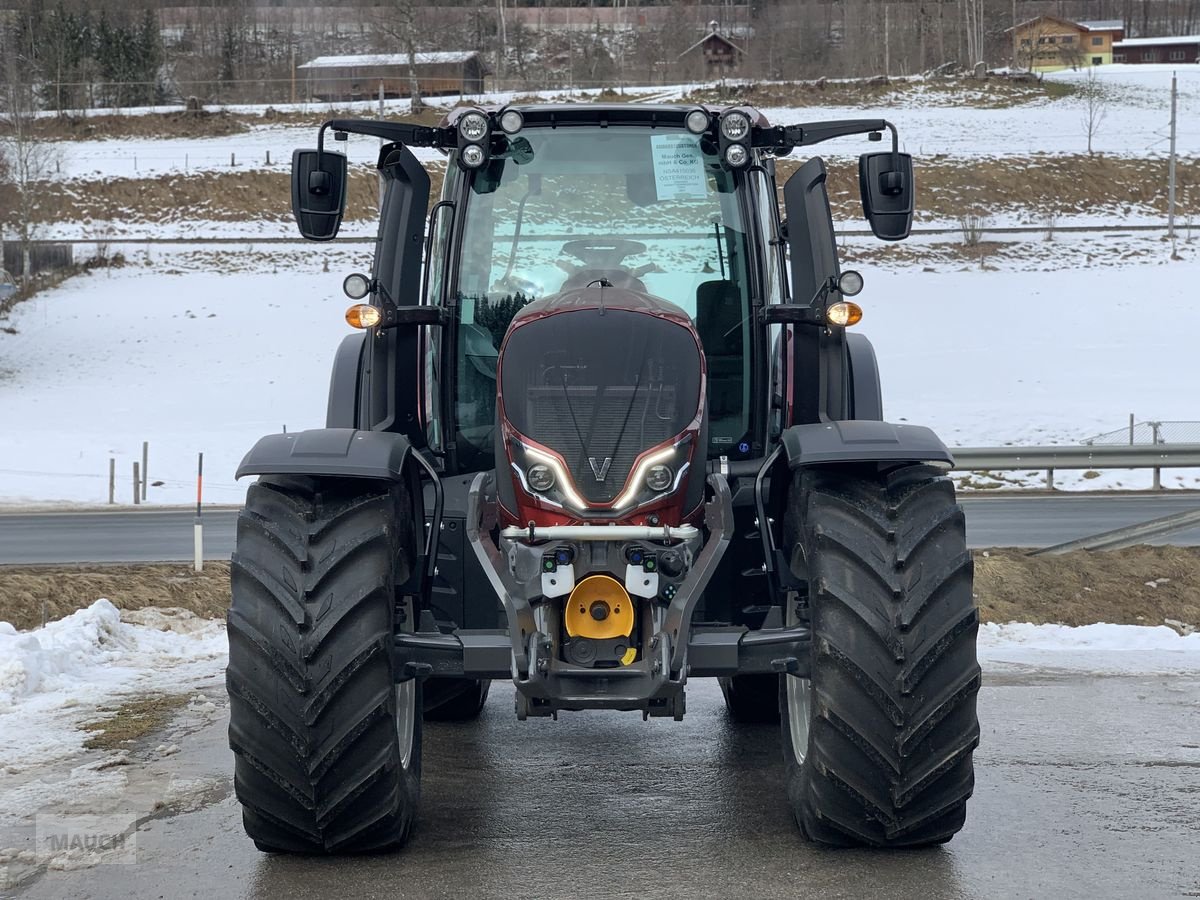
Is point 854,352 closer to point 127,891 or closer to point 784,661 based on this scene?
point 784,661

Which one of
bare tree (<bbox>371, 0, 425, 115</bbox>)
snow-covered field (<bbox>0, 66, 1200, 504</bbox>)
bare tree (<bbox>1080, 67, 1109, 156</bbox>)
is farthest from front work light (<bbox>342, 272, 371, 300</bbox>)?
bare tree (<bbox>371, 0, 425, 115</bbox>)

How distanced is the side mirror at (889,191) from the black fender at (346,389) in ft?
7.77

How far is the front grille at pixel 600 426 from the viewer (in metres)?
5.01

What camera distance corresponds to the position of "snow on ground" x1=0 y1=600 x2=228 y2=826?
238 inches

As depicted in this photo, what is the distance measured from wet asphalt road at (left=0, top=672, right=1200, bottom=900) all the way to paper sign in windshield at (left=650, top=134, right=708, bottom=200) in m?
2.48

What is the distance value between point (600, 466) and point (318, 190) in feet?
6.12

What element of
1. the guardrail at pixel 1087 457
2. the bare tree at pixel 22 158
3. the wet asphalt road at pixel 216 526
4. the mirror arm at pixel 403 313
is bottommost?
the wet asphalt road at pixel 216 526

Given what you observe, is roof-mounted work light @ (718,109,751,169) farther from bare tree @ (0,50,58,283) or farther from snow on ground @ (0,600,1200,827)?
bare tree @ (0,50,58,283)

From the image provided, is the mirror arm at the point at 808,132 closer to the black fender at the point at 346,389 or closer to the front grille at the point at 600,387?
the front grille at the point at 600,387

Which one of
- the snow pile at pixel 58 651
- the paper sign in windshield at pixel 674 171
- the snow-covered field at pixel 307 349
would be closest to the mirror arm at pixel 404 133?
the paper sign in windshield at pixel 674 171

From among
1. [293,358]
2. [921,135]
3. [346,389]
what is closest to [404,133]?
[346,389]

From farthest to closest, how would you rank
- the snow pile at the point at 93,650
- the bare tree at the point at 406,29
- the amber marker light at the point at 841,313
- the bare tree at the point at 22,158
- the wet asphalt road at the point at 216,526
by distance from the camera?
the bare tree at the point at 406,29
the bare tree at the point at 22,158
the wet asphalt road at the point at 216,526
the snow pile at the point at 93,650
the amber marker light at the point at 841,313

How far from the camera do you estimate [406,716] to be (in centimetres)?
551

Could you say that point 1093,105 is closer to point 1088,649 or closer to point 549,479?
point 1088,649
